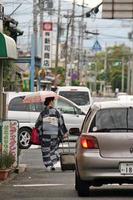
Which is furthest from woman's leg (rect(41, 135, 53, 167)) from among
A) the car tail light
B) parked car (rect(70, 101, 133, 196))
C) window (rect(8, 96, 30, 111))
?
window (rect(8, 96, 30, 111))

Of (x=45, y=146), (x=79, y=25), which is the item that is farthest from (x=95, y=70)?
(x=45, y=146)

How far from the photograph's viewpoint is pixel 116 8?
28.8 m

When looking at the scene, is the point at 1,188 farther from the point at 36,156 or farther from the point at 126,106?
the point at 36,156

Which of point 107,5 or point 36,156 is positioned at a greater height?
point 107,5

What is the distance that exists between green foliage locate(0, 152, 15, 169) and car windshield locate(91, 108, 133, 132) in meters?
4.26

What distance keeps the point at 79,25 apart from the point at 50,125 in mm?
72186

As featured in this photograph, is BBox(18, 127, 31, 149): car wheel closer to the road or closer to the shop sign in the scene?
the road

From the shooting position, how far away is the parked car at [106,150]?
39.2 ft

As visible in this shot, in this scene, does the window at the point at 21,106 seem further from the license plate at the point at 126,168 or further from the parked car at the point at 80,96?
the license plate at the point at 126,168

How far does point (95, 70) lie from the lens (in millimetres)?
156875

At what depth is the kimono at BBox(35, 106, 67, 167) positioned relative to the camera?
1780cm

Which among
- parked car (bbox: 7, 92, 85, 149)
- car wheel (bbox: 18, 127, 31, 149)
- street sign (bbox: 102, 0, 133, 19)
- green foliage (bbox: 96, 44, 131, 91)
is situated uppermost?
street sign (bbox: 102, 0, 133, 19)

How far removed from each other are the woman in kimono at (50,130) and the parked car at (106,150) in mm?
5371

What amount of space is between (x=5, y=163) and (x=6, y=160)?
11 centimetres
